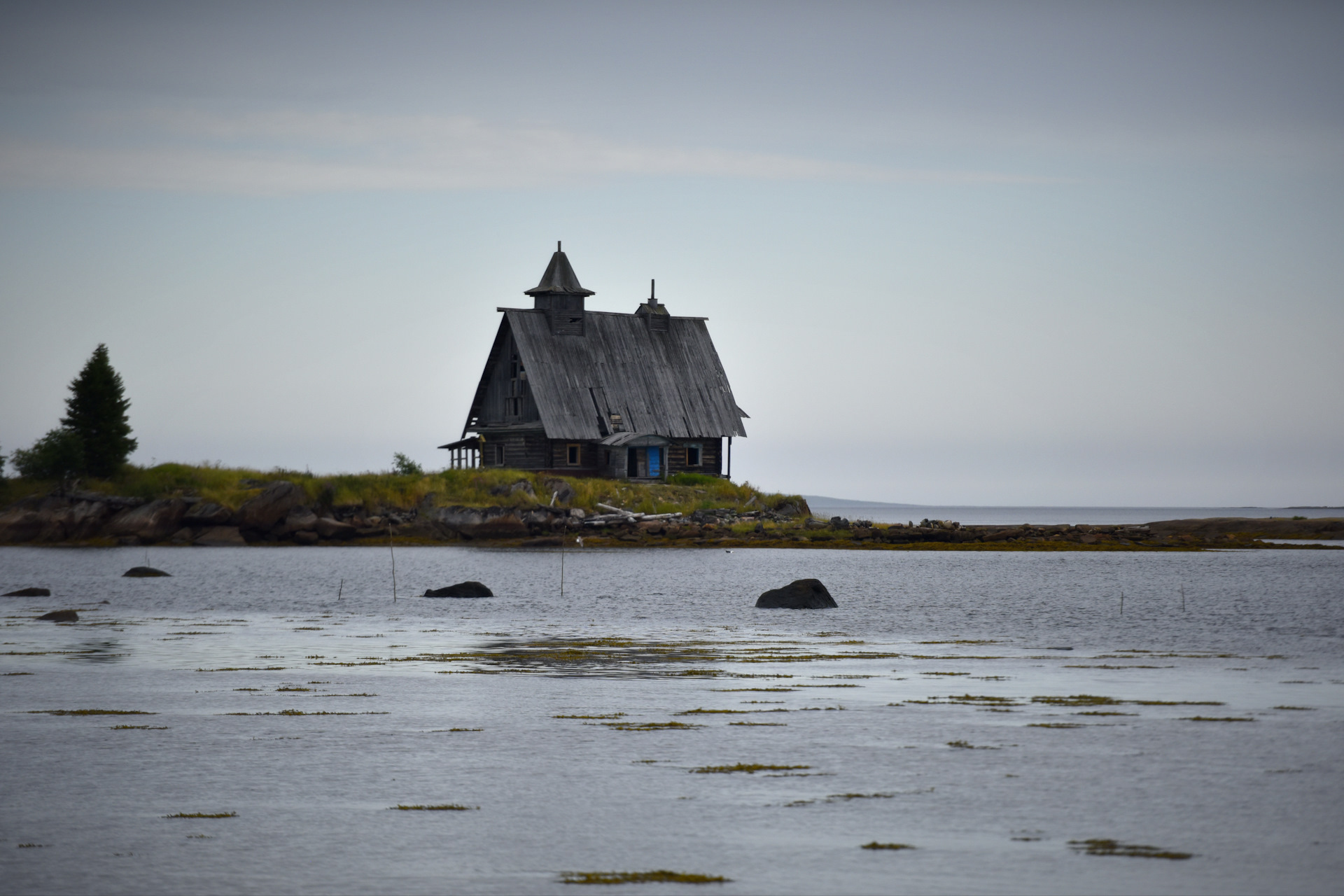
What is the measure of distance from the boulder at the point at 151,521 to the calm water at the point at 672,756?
45.2 metres

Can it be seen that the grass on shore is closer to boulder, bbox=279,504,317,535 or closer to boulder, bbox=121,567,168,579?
boulder, bbox=279,504,317,535

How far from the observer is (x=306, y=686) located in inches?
813

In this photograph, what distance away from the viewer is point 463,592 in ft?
141

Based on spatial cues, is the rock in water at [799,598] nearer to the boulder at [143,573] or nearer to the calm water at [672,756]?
the calm water at [672,756]

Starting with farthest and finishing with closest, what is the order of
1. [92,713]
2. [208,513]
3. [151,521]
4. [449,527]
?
1. [208,513]
2. [151,521]
3. [449,527]
4. [92,713]

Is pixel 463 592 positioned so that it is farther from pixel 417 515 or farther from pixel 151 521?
pixel 151 521

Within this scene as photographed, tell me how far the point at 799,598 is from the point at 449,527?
1602 inches

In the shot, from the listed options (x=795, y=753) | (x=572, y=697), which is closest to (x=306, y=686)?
(x=572, y=697)

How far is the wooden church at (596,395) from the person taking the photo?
269 ft

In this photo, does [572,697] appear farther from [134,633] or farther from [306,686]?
[134,633]

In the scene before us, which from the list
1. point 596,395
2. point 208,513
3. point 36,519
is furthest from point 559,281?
point 36,519

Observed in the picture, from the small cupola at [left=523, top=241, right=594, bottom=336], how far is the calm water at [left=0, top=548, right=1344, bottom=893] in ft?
175

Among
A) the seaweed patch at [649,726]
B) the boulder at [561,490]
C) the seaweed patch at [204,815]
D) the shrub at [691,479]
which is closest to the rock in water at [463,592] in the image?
the seaweed patch at [649,726]

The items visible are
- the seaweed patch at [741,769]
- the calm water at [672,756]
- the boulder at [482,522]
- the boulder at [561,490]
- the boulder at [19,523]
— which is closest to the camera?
the calm water at [672,756]
